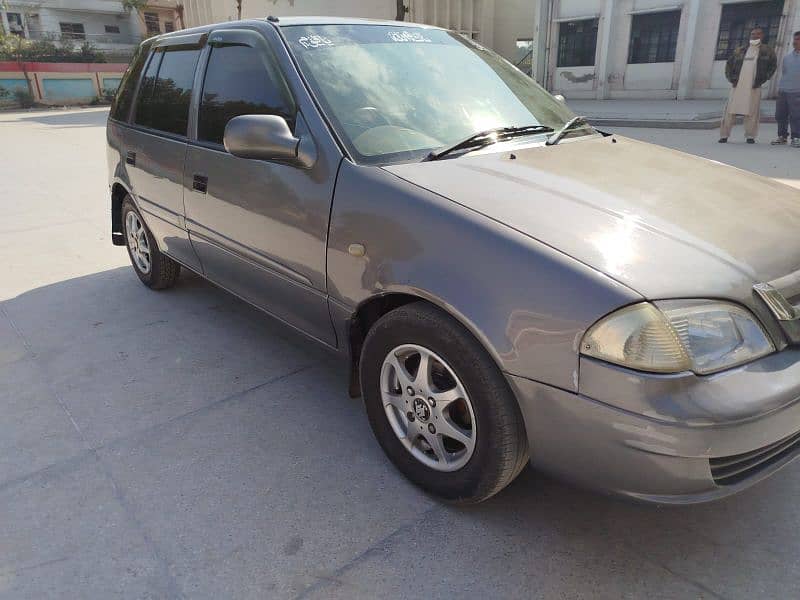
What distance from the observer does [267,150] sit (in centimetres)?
246

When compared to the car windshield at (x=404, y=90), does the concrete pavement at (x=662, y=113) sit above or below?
below

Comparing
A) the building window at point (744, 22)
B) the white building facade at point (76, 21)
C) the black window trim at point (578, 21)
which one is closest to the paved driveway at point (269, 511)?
the building window at point (744, 22)

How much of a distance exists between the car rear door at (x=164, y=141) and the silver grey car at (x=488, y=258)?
7cm

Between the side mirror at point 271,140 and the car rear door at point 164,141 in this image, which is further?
the car rear door at point 164,141

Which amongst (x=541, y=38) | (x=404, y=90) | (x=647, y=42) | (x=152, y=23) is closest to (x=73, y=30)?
(x=152, y=23)

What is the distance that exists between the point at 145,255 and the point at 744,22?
837 inches

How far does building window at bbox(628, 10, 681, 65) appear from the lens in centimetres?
2072

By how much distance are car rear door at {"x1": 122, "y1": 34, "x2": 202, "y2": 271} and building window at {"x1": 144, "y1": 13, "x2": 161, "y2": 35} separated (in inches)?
1968

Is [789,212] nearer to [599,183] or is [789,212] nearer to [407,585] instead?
[599,183]

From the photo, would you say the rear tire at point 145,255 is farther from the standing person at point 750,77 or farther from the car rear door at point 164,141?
the standing person at point 750,77

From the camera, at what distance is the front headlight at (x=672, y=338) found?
5.39 feet

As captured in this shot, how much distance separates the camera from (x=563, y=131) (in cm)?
290

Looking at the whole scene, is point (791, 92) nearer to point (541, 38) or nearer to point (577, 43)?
point (577, 43)

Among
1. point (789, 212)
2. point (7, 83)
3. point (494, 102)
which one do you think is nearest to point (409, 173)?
point (494, 102)
